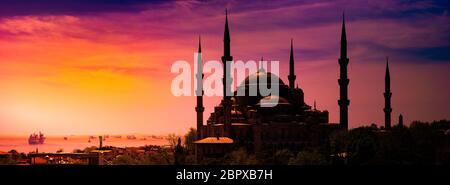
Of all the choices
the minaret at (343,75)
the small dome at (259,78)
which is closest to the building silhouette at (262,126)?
the minaret at (343,75)

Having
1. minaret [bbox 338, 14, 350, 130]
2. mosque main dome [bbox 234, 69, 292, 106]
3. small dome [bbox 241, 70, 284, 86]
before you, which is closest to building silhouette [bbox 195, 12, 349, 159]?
minaret [bbox 338, 14, 350, 130]

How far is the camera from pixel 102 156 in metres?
83.4

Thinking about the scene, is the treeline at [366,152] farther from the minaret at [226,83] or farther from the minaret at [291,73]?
the minaret at [291,73]

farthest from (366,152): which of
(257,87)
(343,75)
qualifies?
(257,87)

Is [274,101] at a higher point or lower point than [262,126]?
higher

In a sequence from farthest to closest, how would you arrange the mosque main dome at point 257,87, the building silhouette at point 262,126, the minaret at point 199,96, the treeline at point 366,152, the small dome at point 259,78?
1. the small dome at point 259,78
2. the mosque main dome at point 257,87
3. the minaret at point 199,96
4. the building silhouette at point 262,126
5. the treeline at point 366,152

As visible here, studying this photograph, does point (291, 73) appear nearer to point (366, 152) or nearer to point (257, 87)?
A: point (257, 87)

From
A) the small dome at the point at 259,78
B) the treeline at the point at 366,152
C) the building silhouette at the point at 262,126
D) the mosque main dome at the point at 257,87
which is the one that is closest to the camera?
the treeline at the point at 366,152

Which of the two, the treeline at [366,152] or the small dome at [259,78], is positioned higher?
the small dome at [259,78]

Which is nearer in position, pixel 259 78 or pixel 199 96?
pixel 199 96

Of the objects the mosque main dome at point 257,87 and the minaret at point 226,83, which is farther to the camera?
the mosque main dome at point 257,87
